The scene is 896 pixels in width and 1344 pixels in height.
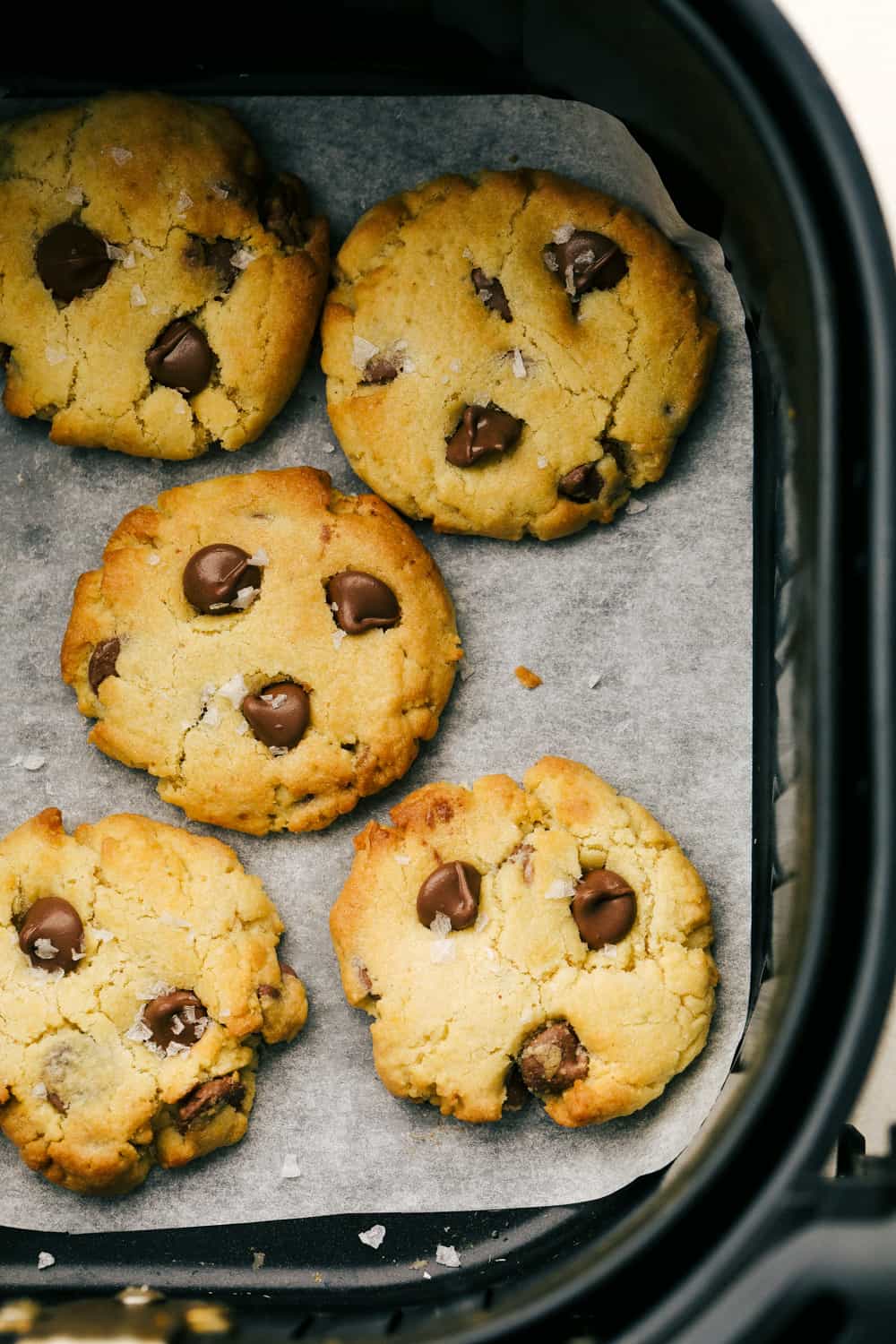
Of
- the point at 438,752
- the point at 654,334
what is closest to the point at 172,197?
the point at 654,334

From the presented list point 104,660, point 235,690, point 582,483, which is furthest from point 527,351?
point 104,660

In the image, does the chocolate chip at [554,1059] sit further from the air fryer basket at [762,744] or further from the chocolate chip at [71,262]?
the chocolate chip at [71,262]

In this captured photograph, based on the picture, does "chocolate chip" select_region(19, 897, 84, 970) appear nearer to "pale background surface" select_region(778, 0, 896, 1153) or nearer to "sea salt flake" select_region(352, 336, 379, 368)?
"sea salt flake" select_region(352, 336, 379, 368)

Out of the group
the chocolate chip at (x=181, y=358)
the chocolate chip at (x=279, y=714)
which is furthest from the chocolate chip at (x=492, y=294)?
the chocolate chip at (x=279, y=714)

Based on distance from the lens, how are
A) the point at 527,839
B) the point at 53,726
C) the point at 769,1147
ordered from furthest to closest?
the point at 53,726
the point at 527,839
the point at 769,1147

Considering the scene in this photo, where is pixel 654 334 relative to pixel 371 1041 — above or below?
above

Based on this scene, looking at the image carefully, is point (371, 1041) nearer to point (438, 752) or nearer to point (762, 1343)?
point (438, 752)
